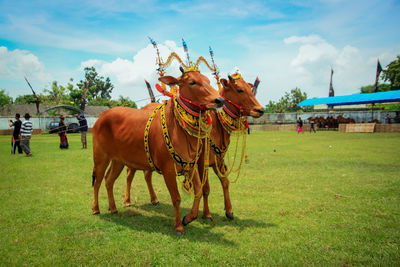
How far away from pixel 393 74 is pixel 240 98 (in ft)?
166

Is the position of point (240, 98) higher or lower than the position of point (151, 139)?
higher

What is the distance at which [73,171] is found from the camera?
10000 millimetres

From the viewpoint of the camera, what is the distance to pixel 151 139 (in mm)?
4973

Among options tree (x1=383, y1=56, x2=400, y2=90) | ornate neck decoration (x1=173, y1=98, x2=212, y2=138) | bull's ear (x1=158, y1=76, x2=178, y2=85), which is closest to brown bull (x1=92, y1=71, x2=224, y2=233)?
bull's ear (x1=158, y1=76, x2=178, y2=85)

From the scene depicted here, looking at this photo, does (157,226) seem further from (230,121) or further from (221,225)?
(230,121)

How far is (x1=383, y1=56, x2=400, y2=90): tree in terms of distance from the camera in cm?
4306

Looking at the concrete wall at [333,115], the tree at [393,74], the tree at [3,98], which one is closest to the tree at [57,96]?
the tree at [3,98]

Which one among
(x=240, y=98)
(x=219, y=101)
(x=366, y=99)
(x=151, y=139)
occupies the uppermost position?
(x=366, y=99)

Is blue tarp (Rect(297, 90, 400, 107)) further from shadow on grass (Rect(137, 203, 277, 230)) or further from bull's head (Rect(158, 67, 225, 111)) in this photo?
bull's head (Rect(158, 67, 225, 111))

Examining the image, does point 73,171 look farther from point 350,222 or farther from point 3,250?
point 350,222

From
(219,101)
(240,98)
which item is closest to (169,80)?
(219,101)

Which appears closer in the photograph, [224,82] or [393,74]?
[224,82]

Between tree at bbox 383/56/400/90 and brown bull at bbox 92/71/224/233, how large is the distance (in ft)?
165

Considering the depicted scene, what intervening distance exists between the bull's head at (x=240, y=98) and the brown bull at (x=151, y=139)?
901mm
